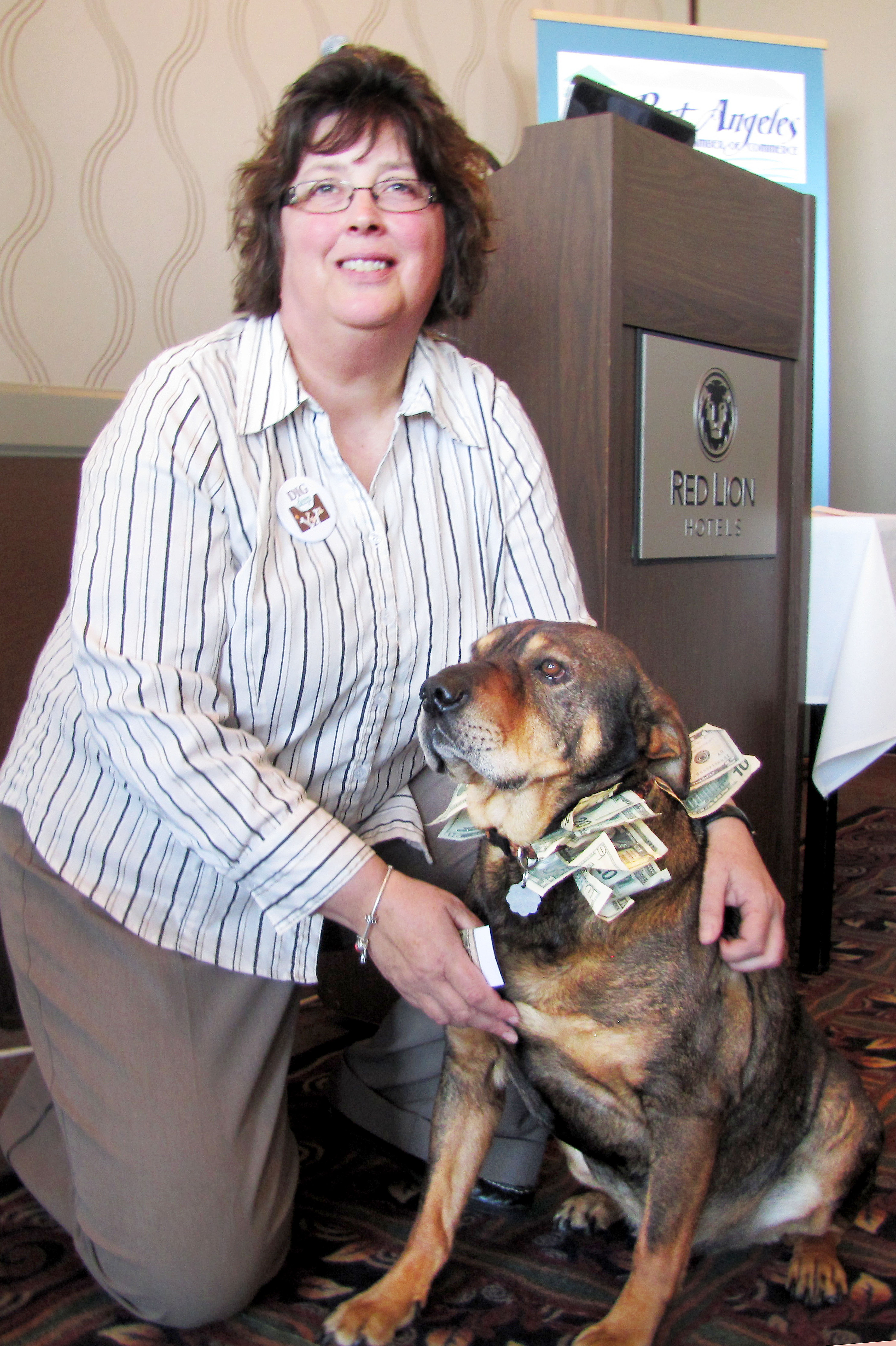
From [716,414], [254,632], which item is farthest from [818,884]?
[254,632]

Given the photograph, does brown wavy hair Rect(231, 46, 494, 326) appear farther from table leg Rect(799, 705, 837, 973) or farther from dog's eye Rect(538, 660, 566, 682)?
table leg Rect(799, 705, 837, 973)

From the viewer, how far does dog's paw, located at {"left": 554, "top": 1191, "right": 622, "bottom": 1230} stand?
136 centimetres

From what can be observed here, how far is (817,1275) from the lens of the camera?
1243 mm

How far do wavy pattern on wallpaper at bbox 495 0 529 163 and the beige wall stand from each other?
0.05 feet

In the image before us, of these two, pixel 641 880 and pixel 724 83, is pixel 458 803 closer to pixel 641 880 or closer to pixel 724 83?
pixel 641 880

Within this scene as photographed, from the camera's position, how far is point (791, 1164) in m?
1.27

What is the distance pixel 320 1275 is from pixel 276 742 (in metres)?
0.62

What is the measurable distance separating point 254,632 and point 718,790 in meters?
0.55

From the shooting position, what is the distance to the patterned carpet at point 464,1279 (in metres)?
1.17

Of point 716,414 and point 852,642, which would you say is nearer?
point 716,414

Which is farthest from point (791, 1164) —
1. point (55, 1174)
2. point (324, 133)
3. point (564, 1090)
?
point (324, 133)

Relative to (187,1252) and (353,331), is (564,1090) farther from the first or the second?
(353,331)

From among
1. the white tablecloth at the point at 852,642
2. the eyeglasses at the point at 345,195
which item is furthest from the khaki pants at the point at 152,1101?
the white tablecloth at the point at 852,642

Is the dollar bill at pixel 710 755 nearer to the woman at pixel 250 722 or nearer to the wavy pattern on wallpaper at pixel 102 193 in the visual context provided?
the woman at pixel 250 722
